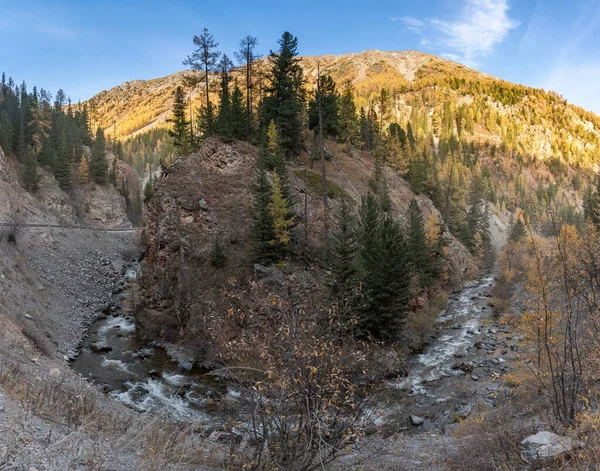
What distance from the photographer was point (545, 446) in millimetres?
6305

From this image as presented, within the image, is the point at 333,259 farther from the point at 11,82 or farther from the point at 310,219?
the point at 11,82

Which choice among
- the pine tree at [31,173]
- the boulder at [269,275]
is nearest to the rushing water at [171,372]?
the boulder at [269,275]

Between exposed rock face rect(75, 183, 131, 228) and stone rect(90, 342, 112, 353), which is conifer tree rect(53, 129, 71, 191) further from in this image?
stone rect(90, 342, 112, 353)

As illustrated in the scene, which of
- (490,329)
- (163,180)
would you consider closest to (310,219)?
(163,180)

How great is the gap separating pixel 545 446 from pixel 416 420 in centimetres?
1132

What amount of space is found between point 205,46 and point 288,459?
42991 millimetres

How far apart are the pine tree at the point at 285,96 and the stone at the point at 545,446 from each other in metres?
37.5

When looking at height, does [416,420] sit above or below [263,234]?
below

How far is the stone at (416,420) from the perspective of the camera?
648 inches

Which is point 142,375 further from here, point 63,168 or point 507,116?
point 507,116

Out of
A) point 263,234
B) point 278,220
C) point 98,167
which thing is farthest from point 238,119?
point 98,167

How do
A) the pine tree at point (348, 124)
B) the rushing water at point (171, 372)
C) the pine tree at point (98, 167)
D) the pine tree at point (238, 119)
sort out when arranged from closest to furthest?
1. the rushing water at point (171, 372)
2. the pine tree at point (238, 119)
3. the pine tree at point (348, 124)
4. the pine tree at point (98, 167)

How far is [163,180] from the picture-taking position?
116 feet

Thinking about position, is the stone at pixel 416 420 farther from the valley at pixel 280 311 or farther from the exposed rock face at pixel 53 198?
the exposed rock face at pixel 53 198
